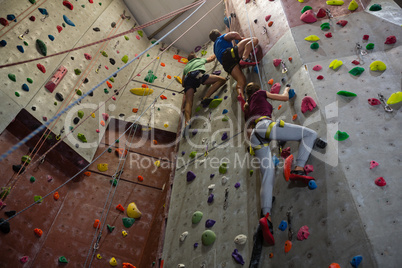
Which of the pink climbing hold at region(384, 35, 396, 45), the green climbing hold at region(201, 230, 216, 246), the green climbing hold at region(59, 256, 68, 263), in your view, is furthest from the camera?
the green climbing hold at region(59, 256, 68, 263)

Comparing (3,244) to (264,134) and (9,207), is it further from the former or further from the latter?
(264,134)

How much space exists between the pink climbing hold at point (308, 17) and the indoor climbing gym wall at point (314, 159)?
0.02m

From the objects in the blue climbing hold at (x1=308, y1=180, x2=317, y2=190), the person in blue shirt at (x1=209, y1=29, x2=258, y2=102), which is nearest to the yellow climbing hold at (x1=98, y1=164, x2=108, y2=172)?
the person in blue shirt at (x1=209, y1=29, x2=258, y2=102)

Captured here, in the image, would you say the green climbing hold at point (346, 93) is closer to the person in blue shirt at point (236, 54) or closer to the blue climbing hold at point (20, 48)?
the person in blue shirt at point (236, 54)

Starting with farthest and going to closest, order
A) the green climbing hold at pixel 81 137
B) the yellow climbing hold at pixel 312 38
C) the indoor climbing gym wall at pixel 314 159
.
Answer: the green climbing hold at pixel 81 137
the yellow climbing hold at pixel 312 38
the indoor climbing gym wall at pixel 314 159

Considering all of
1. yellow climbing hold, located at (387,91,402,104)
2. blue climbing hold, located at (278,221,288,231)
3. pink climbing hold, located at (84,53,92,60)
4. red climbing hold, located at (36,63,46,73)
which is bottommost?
blue climbing hold, located at (278,221,288,231)

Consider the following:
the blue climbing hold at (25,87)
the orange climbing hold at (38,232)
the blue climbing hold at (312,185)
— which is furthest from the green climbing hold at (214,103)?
the orange climbing hold at (38,232)

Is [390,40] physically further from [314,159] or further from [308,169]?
[308,169]

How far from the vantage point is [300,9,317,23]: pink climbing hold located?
3.69 metres

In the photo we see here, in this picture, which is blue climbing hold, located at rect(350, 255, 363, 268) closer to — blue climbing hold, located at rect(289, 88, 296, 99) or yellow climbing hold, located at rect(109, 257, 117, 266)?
blue climbing hold, located at rect(289, 88, 296, 99)

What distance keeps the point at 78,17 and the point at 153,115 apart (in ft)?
7.13

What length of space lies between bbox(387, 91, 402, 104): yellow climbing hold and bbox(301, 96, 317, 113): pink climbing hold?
0.63 metres

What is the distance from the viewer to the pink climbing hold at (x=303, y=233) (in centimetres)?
237

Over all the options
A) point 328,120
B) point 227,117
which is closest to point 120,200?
point 227,117
